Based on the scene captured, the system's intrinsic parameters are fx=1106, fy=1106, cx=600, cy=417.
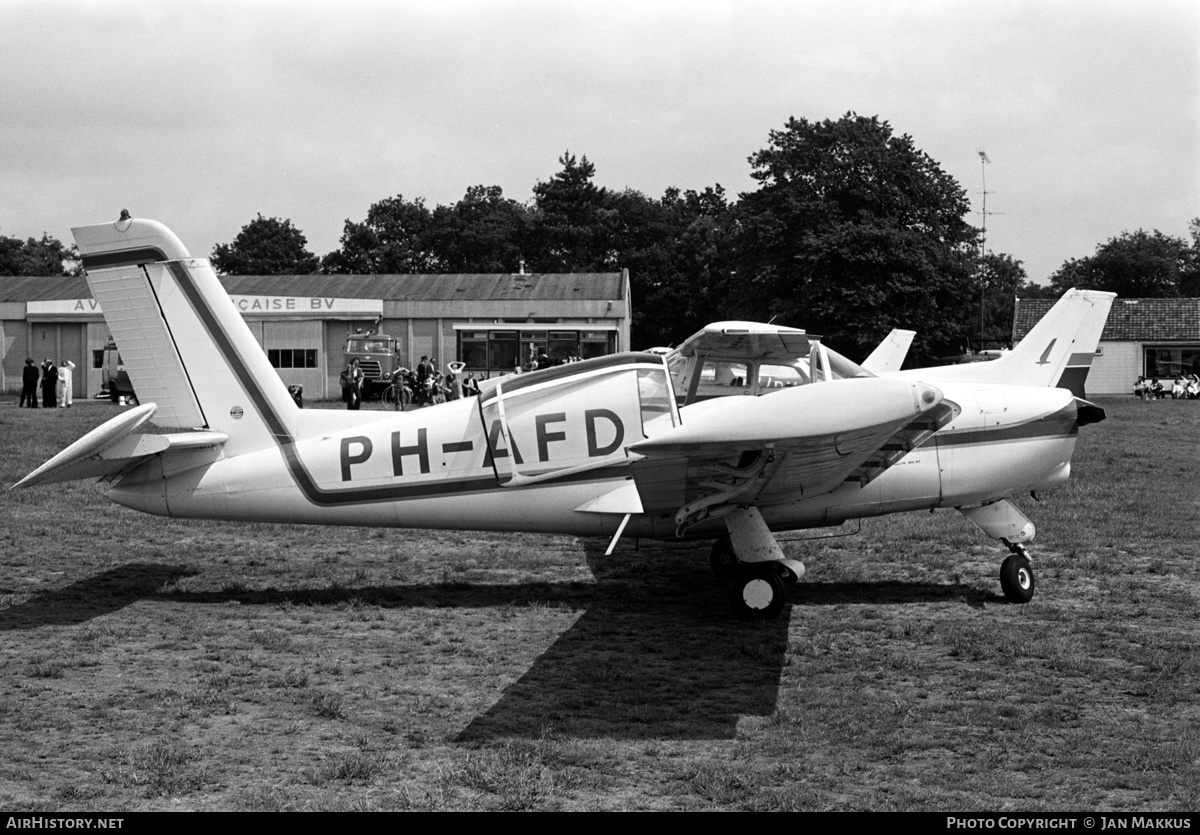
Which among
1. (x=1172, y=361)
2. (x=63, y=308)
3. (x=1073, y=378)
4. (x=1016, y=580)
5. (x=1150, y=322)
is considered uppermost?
(x=63, y=308)

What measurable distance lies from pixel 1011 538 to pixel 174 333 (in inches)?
274

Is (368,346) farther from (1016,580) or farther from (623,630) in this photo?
(1016,580)

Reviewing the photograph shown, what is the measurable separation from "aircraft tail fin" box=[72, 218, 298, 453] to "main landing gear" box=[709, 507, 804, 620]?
12.3 feet

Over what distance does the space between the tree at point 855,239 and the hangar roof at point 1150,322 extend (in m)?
6.52

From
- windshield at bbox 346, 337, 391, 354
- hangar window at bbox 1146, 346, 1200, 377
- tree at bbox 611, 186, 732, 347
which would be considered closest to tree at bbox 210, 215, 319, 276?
tree at bbox 611, 186, 732, 347

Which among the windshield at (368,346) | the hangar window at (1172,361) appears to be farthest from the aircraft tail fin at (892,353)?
→ the hangar window at (1172,361)

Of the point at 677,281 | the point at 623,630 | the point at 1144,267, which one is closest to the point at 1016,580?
the point at 623,630

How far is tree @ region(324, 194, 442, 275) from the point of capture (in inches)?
3799

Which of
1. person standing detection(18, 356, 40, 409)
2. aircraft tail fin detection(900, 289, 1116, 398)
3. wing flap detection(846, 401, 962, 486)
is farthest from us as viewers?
person standing detection(18, 356, 40, 409)

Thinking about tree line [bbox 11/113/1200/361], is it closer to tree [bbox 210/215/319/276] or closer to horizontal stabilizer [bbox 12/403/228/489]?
tree [bbox 210/215/319/276]

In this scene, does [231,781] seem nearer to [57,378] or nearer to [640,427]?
[640,427]

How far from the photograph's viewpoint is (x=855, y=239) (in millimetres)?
53969
